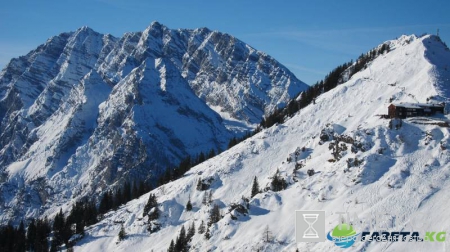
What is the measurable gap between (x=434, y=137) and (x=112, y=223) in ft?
257

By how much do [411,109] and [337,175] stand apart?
27.1 m

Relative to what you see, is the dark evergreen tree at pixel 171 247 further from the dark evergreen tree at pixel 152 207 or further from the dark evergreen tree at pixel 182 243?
the dark evergreen tree at pixel 152 207

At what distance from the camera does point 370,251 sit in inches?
2724

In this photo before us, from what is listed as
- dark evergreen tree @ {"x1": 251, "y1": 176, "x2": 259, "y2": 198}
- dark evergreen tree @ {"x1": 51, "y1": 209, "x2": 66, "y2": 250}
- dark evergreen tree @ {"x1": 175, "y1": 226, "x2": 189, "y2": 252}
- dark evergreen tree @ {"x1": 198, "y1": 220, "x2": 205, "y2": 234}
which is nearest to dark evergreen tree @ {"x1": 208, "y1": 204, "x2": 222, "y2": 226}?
dark evergreen tree @ {"x1": 198, "y1": 220, "x2": 205, "y2": 234}

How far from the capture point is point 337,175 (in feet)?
310

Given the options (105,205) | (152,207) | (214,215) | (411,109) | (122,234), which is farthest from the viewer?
(105,205)

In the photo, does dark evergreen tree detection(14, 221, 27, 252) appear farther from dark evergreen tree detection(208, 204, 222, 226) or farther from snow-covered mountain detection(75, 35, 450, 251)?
dark evergreen tree detection(208, 204, 222, 226)

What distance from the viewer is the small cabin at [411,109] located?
350 feet

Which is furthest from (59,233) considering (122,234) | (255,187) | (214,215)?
(255,187)

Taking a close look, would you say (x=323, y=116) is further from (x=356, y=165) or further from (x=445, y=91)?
(x=356, y=165)

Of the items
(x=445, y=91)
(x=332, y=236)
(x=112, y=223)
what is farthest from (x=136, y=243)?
(x=445, y=91)

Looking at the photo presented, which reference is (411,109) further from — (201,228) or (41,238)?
(41,238)

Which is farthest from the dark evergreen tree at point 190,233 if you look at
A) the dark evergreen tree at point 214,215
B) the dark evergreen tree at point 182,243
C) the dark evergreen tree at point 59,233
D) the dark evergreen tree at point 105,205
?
the dark evergreen tree at point 105,205

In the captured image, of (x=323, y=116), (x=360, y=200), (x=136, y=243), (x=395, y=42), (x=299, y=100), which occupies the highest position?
(x=395, y=42)
